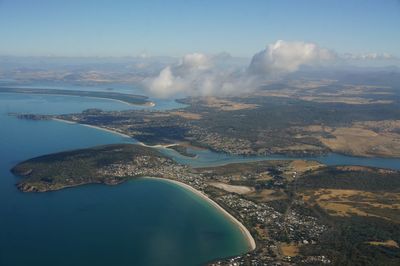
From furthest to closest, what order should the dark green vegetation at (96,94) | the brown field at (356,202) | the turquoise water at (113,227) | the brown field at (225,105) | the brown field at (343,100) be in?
the dark green vegetation at (96,94)
the brown field at (343,100)
the brown field at (225,105)
the brown field at (356,202)
the turquoise water at (113,227)

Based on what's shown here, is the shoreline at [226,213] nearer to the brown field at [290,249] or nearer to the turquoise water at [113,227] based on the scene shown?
the turquoise water at [113,227]

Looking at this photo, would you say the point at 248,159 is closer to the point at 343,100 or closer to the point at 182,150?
the point at 182,150

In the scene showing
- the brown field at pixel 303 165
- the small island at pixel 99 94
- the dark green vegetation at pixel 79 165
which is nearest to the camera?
the dark green vegetation at pixel 79 165

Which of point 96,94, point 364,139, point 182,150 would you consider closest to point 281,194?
point 182,150

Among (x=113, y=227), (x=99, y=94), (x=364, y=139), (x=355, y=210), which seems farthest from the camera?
(x=99, y=94)

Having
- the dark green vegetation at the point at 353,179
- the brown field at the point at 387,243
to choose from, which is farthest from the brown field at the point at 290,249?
the dark green vegetation at the point at 353,179

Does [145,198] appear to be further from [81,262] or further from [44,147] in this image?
[44,147]
